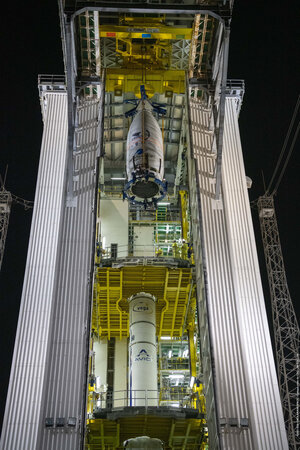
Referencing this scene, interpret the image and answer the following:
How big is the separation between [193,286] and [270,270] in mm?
22042

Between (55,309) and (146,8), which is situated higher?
(146,8)

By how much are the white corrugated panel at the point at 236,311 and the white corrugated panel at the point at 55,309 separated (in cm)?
553

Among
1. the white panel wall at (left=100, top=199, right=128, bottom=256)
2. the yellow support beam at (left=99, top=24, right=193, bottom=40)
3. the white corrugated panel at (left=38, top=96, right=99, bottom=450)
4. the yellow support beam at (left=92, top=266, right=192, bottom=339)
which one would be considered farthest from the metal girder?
the white panel wall at (left=100, top=199, right=128, bottom=256)

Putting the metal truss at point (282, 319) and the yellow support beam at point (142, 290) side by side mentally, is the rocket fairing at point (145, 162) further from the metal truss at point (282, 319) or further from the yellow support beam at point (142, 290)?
the metal truss at point (282, 319)

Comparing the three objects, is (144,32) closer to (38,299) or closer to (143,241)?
(143,241)

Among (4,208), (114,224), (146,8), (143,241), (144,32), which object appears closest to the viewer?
(146,8)

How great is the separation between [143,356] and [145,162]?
32.0 ft

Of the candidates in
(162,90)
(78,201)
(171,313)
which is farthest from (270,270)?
(78,201)

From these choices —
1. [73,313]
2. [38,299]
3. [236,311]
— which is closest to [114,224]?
[38,299]

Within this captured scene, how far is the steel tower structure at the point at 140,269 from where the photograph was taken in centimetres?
2153

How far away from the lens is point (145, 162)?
2841cm

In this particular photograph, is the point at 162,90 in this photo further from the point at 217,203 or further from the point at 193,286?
the point at 193,286

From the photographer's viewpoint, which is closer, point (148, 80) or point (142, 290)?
point (142, 290)

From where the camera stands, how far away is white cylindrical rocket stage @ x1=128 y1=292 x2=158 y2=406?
26234 mm
